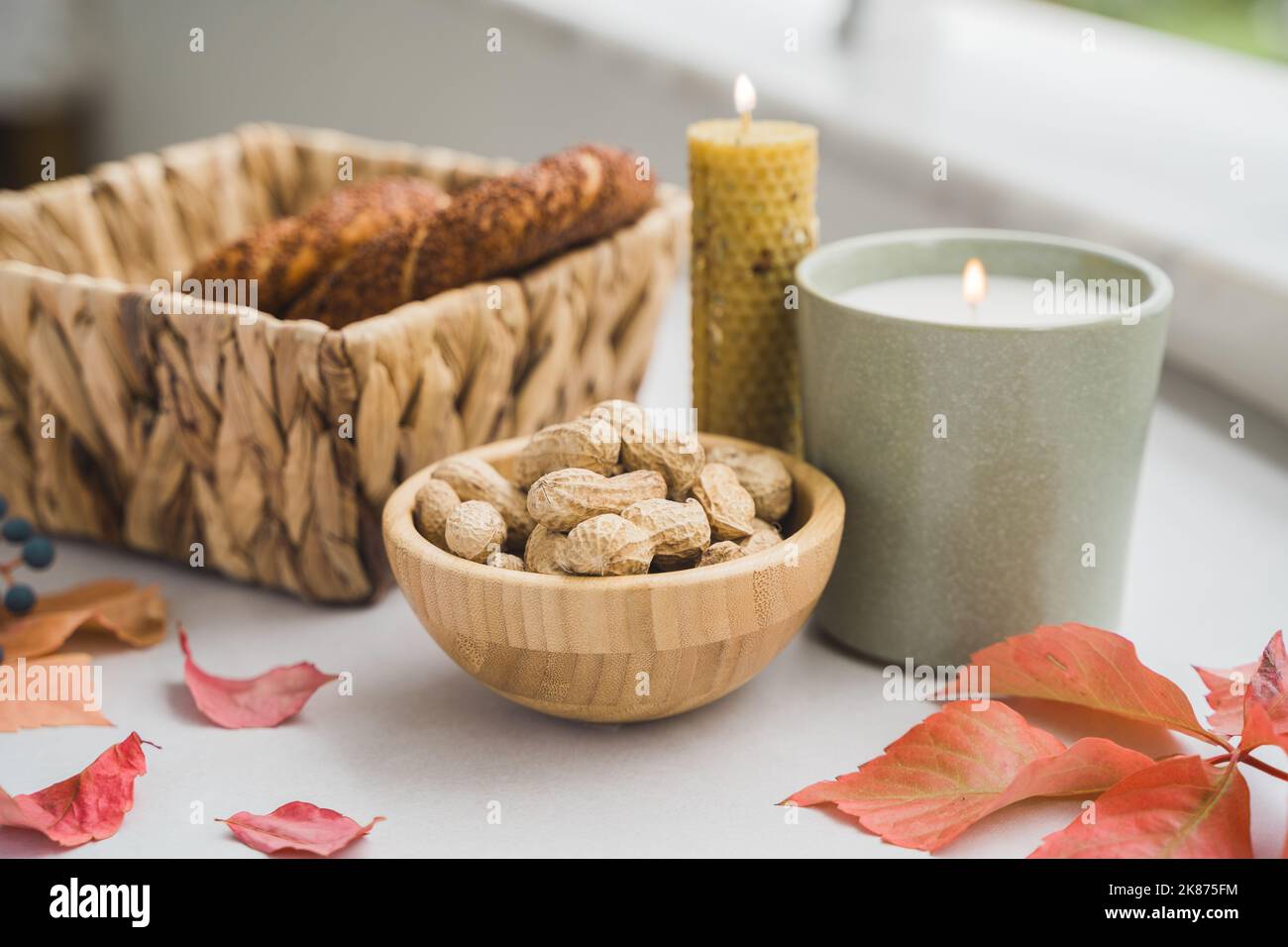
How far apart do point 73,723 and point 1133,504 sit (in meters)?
0.44

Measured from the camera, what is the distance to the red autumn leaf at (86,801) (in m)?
0.45

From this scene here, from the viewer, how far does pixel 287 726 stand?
0.54 m

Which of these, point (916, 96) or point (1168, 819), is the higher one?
point (916, 96)

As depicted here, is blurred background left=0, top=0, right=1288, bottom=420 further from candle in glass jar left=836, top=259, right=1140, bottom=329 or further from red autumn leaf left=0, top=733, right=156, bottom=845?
red autumn leaf left=0, top=733, right=156, bottom=845

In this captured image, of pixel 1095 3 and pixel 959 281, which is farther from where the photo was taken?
pixel 1095 3

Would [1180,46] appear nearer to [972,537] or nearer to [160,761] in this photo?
[972,537]

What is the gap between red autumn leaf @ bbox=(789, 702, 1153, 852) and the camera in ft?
1.48

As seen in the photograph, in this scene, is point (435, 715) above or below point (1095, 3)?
below

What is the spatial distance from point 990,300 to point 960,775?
0.22 meters

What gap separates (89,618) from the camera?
1.98 feet

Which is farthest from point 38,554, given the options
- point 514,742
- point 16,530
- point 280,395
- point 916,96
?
point 916,96

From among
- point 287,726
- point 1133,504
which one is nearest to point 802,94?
point 1133,504

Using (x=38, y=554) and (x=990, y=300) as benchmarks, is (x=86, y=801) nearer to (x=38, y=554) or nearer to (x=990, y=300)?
(x=38, y=554)

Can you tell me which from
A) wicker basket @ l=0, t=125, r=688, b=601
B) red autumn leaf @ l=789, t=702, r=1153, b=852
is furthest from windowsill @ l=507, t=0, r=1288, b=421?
red autumn leaf @ l=789, t=702, r=1153, b=852
